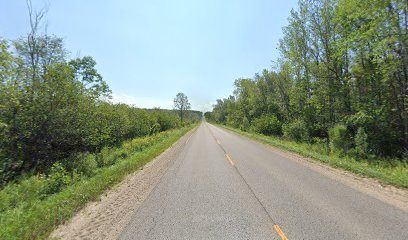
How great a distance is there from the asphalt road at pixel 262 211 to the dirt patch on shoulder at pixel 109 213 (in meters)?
0.26

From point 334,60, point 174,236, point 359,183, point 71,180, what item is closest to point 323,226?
point 174,236

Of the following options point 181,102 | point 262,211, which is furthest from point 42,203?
point 181,102

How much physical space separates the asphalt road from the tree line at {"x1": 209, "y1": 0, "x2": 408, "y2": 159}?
9.68 metres

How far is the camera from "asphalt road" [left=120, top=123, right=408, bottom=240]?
3.82 m

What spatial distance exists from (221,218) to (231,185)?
2.42m

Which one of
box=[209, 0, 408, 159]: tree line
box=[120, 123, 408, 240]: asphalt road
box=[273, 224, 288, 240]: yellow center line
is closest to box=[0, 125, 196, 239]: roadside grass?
box=[120, 123, 408, 240]: asphalt road

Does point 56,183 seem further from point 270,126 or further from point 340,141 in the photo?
point 270,126

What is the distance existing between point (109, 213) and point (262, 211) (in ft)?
12.0

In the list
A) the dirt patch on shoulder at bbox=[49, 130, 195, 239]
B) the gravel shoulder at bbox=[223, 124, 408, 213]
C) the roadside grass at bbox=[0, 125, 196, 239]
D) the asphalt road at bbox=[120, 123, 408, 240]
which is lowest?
the gravel shoulder at bbox=[223, 124, 408, 213]

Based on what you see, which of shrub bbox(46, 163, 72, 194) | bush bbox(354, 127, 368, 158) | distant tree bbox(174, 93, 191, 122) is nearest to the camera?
shrub bbox(46, 163, 72, 194)

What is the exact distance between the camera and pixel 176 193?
6.14 metres

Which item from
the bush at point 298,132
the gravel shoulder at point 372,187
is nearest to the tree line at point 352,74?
the bush at point 298,132

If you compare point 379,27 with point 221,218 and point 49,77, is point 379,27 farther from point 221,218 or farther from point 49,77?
point 49,77

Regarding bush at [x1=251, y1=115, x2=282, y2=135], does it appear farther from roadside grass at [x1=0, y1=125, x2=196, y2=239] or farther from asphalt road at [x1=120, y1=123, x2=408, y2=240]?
roadside grass at [x1=0, y1=125, x2=196, y2=239]
